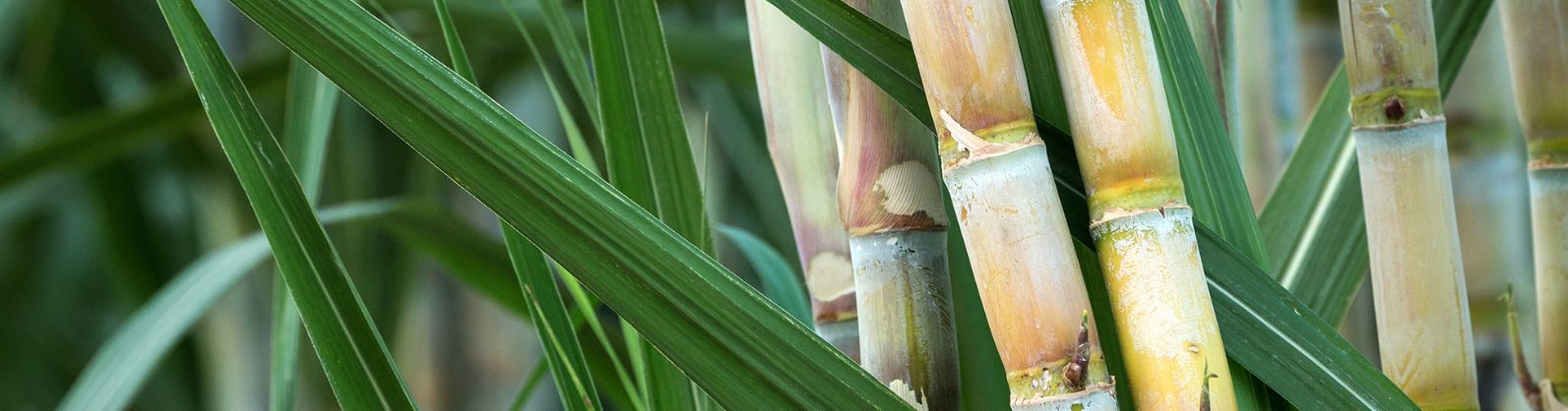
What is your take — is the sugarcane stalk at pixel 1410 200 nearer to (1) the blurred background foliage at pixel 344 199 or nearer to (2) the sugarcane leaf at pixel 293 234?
(2) the sugarcane leaf at pixel 293 234

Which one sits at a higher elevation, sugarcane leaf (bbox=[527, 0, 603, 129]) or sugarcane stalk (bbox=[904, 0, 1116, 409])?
sugarcane leaf (bbox=[527, 0, 603, 129])

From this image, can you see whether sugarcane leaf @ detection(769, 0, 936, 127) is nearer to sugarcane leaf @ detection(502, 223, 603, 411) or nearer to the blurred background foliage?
sugarcane leaf @ detection(502, 223, 603, 411)

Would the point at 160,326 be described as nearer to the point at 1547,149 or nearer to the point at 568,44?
the point at 568,44

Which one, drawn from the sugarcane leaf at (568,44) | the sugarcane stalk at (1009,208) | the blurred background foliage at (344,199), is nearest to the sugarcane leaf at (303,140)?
the sugarcane leaf at (568,44)

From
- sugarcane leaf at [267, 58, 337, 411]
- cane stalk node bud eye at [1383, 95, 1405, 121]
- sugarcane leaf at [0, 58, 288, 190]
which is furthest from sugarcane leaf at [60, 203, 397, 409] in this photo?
cane stalk node bud eye at [1383, 95, 1405, 121]

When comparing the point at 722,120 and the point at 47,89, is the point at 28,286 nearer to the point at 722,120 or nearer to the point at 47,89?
the point at 47,89

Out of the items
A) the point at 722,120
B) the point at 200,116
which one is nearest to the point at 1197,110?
the point at 200,116
